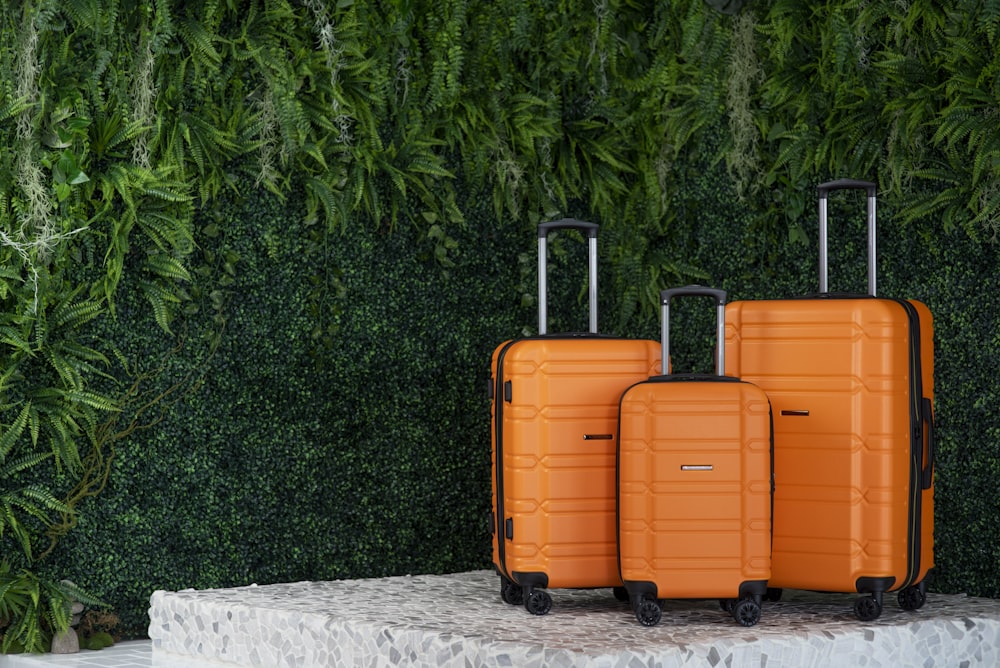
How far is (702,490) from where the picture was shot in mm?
3371

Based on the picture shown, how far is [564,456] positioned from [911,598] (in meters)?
1.12

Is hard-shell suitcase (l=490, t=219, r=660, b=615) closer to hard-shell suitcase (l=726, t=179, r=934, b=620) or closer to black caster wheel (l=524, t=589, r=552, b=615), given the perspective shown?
black caster wheel (l=524, t=589, r=552, b=615)

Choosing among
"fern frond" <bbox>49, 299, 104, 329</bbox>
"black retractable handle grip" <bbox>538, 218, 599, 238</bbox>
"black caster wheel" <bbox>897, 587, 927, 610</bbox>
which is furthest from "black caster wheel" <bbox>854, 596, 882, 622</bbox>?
"fern frond" <bbox>49, 299, 104, 329</bbox>

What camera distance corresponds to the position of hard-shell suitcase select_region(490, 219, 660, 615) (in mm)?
3557

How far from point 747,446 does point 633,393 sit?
1.12 ft

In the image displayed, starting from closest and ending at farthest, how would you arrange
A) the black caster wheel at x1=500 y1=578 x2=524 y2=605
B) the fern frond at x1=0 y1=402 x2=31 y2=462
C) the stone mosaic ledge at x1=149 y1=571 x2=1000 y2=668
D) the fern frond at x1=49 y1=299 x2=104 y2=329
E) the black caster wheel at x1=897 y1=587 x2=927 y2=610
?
1. the stone mosaic ledge at x1=149 y1=571 x2=1000 y2=668
2. the black caster wheel at x1=897 y1=587 x2=927 y2=610
3. the black caster wheel at x1=500 y1=578 x2=524 y2=605
4. the fern frond at x1=0 y1=402 x2=31 y2=462
5. the fern frond at x1=49 y1=299 x2=104 y2=329

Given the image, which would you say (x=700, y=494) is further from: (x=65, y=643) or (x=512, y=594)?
(x=65, y=643)

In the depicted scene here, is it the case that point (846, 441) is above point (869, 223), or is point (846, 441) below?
below

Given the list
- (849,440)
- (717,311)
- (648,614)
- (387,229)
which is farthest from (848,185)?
(387,229)

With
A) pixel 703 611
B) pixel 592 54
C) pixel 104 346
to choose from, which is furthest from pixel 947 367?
pixel 104 346

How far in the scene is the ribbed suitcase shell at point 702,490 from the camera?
336cm

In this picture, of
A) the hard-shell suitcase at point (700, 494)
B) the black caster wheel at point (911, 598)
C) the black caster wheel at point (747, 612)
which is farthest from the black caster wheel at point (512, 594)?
the black caster wheel at point (911, 598)

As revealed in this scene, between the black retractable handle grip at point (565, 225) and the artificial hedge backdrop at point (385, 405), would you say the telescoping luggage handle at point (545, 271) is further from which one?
the artificial hedge backdrop at point (385, 405)

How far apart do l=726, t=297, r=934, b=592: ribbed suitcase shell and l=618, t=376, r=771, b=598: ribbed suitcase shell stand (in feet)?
0.75
